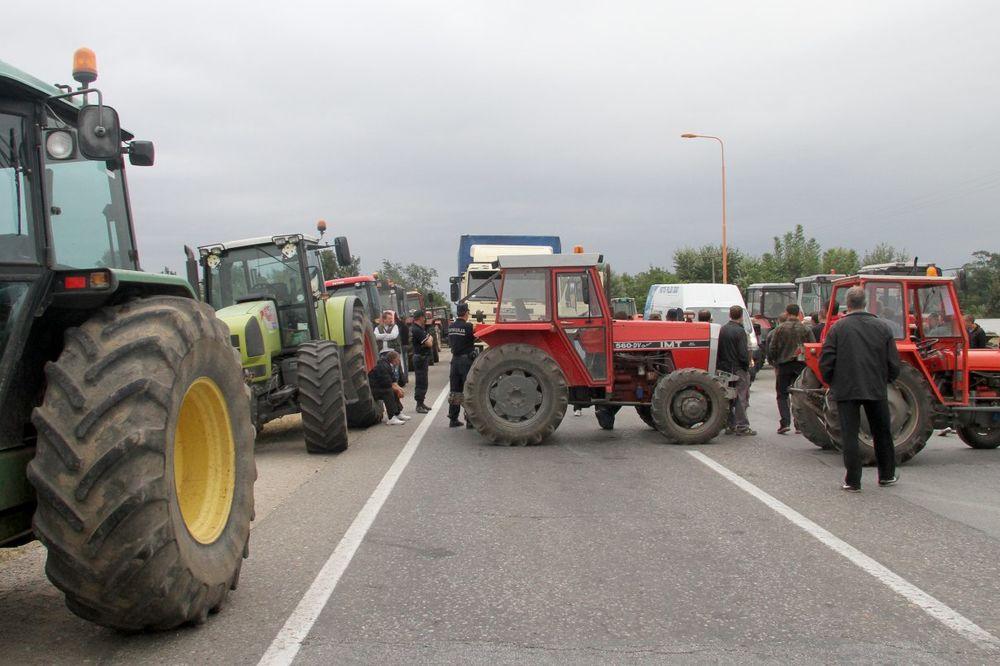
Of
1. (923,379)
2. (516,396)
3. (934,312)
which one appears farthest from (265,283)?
(934,312)

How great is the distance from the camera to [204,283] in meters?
12.3

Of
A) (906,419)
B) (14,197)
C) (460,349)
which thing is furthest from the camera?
(460,349)

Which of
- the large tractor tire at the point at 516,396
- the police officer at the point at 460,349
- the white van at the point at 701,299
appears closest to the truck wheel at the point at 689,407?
the large tractor tire at the point at 516,396

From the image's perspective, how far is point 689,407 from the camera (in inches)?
438

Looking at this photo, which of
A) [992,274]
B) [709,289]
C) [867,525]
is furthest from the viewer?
[992,274]

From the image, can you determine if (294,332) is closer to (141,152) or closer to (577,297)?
(577,297)

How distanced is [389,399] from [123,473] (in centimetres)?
1032

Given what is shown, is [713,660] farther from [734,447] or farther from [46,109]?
[734,447]

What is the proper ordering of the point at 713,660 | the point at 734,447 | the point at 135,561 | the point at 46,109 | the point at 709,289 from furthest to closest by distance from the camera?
the point at 709,289, the point at 734,447, the point at 46,109, the point at 713,660, the point at 135,561

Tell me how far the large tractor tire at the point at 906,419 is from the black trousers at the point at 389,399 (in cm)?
686

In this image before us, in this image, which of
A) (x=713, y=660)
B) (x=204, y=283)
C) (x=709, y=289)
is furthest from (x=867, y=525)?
(x=709, y=289)

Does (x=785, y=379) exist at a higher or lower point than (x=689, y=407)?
higher

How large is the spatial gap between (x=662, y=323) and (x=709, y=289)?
12.1 m

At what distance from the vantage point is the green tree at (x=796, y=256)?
208 feet
